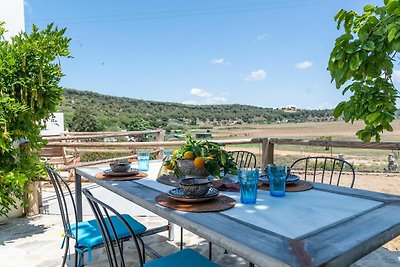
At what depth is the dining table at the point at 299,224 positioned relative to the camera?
97 cm

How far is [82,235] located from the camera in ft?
6.86

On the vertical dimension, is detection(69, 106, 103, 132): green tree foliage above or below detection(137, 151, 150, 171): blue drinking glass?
above

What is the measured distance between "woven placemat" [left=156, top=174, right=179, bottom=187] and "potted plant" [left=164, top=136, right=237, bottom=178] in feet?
0.19

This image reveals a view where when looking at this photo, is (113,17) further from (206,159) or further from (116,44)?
(206,159)

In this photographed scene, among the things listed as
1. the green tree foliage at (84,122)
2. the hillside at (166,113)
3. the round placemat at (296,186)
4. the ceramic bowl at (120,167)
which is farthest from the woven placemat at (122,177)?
the green tree foliage at (84,122)

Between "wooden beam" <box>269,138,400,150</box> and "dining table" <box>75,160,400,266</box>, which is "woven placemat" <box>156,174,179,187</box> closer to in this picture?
"dining table" <box>75,160,400,266</box>

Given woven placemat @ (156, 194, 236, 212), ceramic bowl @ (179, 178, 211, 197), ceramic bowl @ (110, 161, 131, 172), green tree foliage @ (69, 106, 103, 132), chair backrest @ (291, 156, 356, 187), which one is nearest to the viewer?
woven placemat @ (156, 194, 236, 212)

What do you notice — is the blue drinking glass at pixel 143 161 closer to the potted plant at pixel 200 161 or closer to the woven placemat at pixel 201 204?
the potted plant at pixel 200 161

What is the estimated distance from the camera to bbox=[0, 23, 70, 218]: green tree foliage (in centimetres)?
287

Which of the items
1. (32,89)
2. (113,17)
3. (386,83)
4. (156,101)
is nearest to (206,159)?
(386,83)

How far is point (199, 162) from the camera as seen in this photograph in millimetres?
1919

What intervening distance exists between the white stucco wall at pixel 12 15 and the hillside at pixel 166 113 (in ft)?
19.4

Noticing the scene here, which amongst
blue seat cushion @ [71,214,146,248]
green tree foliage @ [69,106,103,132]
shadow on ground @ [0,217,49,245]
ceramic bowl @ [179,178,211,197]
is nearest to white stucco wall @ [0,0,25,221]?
shadow on ground @ [0,217,49,245]

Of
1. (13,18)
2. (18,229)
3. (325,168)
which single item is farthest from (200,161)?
(13,18)
